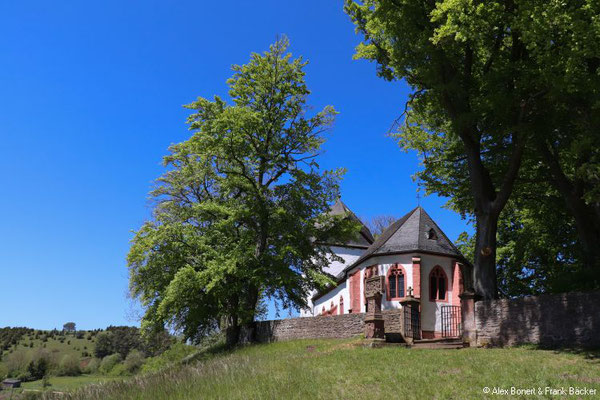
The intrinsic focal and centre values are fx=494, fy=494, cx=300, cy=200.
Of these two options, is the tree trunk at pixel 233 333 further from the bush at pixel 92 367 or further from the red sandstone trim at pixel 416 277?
the bush at pixel 92 367

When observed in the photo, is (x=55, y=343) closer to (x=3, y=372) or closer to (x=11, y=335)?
(x=11, y=335)

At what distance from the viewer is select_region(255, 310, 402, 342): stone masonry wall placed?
825 inches

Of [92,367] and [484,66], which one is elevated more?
[484,66]

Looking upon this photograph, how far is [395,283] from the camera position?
32219 mm

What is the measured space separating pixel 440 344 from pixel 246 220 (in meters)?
12.0

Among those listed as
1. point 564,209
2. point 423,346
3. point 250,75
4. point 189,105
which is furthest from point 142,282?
point 564,209

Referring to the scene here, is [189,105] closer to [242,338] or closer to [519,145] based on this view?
[242,338]

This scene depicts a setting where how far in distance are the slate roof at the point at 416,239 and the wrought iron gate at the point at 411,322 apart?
1198cm

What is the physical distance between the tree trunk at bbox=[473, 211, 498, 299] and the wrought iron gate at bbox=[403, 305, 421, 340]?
9.06ft

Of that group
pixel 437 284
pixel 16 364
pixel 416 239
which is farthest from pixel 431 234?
pixel 16 364

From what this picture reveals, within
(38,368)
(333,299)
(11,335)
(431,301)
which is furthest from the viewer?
(11,335)

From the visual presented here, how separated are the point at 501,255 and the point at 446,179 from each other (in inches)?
Result: 320

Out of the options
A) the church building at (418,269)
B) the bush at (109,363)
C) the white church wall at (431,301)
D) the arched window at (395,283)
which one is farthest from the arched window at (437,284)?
the bush at (109,363)

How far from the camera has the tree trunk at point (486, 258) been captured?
1839 centimetres
